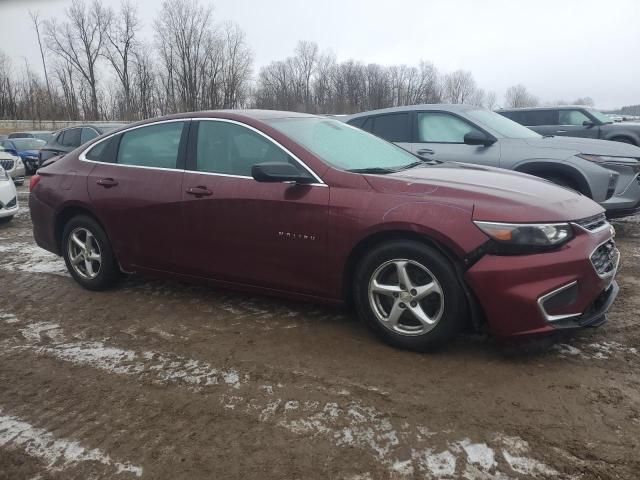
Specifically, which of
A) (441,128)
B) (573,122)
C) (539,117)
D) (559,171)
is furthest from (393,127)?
(573,122)

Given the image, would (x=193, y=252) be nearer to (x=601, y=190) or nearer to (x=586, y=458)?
(x=586, y=458)

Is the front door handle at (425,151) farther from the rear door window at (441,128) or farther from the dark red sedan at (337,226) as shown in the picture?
the dark red sedan at (337,226)

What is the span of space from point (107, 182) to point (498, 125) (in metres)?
4.71

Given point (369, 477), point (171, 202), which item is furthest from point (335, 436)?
point (171, 202)

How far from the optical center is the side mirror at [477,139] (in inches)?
244

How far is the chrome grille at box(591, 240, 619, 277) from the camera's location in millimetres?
3133

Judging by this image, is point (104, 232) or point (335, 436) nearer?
point (335, 436)

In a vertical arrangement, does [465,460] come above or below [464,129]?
below

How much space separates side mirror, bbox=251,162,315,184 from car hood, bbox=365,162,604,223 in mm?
447

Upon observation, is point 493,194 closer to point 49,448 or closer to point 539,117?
point 49,448

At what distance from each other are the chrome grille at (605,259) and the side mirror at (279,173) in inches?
70.9

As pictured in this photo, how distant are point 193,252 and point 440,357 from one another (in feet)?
6.61

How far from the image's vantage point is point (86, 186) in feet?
15.4

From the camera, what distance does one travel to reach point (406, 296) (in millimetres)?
3268
